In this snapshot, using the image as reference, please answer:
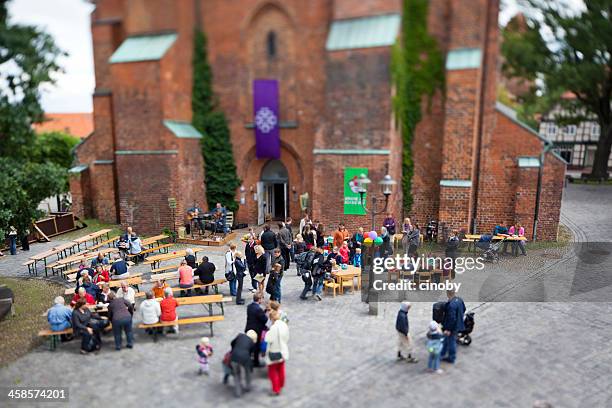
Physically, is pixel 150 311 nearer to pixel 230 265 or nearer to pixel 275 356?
pixel 230 265

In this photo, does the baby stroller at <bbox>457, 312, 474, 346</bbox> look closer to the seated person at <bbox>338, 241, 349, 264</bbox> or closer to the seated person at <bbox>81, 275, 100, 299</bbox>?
the seated person at <bbox>338, 241, 349, 264</bbox>

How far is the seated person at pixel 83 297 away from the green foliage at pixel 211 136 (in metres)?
10.9

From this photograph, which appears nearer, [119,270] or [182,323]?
[182,323]

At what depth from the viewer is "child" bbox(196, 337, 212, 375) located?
24.7 ft

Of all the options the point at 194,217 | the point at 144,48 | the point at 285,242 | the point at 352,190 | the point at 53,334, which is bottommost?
the point at 53,334

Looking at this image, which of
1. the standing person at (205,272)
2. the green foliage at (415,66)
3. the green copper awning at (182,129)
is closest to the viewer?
the standing person at (205,272)

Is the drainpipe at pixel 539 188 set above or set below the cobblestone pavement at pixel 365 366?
above

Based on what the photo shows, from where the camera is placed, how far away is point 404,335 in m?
8.16

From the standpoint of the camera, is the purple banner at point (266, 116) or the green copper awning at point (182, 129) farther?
the purple banner at point (266, 116)

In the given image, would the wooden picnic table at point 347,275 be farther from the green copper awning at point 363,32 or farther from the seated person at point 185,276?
the green copper awning at point 363,32

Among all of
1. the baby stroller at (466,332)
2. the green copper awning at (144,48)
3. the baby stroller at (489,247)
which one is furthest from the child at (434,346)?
the green copper awning at (144,48)

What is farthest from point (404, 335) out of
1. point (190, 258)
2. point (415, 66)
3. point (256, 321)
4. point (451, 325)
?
point (415, 66)

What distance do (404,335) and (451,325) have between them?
2.82 feet

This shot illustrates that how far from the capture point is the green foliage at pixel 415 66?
1745 centimetres
